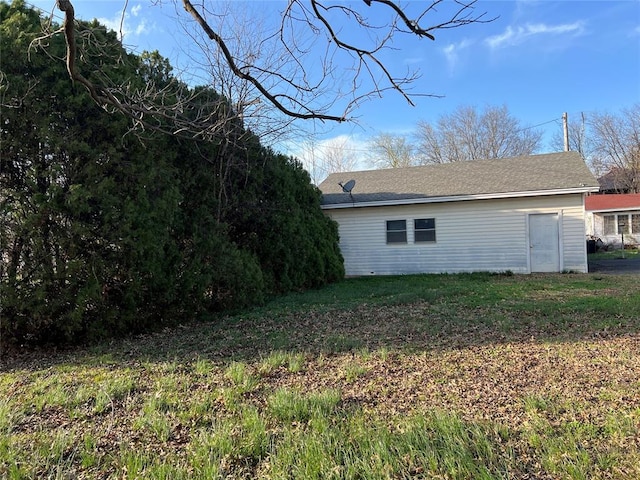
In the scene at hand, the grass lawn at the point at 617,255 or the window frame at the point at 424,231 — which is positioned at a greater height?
the window frame at the point at 424,231

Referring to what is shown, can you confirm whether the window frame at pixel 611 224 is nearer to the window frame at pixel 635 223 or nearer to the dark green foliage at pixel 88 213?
the window frame at pixel 635 223

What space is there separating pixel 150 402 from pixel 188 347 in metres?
2.00

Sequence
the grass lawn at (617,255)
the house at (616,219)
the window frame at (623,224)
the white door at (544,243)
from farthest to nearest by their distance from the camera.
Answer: the window frame at (623,224) → the house at (616,219) → the grass lawn at (617,255) → the white door at (544,243)

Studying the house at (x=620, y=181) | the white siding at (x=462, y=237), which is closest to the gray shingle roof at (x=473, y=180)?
the white siding at (x=462, y=237)

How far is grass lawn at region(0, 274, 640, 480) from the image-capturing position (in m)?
2.39

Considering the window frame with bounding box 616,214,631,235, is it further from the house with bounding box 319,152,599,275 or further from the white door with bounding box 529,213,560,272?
the white door with bounding box 529,213,560,272

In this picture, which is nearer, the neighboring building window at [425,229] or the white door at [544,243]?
the white door at [544,243]

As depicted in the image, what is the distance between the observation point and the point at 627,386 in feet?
10.9

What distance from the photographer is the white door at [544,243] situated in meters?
12.0

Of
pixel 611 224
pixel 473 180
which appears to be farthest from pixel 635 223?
pixel 473 180

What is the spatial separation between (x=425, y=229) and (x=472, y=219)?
4.75ft

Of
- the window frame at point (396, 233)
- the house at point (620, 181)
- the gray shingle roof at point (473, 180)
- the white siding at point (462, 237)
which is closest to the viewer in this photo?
the white siding at point (462, 237)

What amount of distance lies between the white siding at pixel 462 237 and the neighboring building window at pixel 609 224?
14752 millimetres

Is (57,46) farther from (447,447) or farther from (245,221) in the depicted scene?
(447,447)
